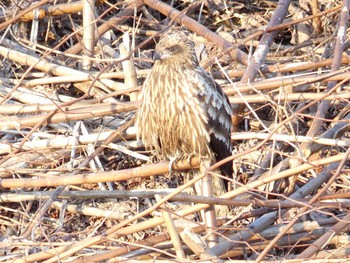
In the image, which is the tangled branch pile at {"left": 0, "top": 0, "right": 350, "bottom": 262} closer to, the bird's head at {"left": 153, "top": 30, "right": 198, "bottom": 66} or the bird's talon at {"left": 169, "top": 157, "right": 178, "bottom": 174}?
the bird's talon at {"left": 169, "top": 157, "right": 178, "bottom": 174}

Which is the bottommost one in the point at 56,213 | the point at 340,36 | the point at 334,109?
the point at 56,213

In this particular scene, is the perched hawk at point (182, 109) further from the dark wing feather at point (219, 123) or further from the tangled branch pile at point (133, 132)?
the tangled branch pile at point (133, 132)

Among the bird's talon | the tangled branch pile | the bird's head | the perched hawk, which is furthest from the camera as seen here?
the bird's head

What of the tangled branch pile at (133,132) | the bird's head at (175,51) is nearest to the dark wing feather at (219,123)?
the tangled branch pile at (133,132)

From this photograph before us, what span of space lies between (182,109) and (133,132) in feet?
2.53

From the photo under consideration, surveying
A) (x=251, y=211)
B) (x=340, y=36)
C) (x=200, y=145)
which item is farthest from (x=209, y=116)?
(x=340, y=36)

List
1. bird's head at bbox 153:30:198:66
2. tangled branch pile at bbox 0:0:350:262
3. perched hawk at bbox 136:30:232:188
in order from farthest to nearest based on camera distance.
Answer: bird's head at bbox 153:30:198:66
perched hawk at bbox 136:30:232:188
tangled branch pile at bbox 0:0:350:262

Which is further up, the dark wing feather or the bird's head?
the bird's head

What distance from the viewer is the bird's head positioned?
6.36 meters

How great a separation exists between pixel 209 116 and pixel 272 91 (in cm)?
53

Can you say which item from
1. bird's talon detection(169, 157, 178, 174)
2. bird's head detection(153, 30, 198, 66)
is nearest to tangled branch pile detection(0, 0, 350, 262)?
bird's talon detection(169, 157, 178, 174)

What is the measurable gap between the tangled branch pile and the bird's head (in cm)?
37

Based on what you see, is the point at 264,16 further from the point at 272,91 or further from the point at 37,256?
the point at 37,256

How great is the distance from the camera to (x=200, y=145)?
6266 mm
